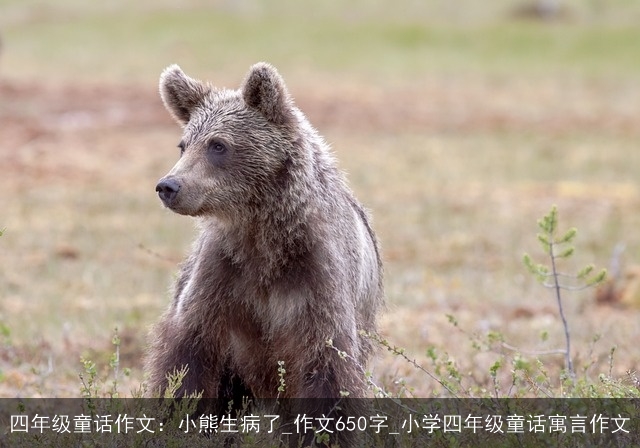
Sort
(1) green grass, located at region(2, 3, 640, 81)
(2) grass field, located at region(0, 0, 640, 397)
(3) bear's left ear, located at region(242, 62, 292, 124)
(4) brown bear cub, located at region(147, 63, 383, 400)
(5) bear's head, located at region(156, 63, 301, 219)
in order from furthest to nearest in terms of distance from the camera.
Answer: (1) green grass, located at region(2, 3, 640, 81), (2) grass field, located at region(0, 0, 640, 397), (3) bear's left ear, located at region(242, 62, 292, 124), (5) bear's head, located at region(156, 63, 301, 219), (4) brown bear cub, located at region(147, 63, 383, 400)

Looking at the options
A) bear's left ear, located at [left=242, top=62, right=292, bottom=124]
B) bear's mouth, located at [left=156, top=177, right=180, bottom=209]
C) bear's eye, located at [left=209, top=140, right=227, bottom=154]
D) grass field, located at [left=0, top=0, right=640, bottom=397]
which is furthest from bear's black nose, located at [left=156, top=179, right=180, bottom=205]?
grass field, located at [left=0, top=0, right=640, bottom=397]

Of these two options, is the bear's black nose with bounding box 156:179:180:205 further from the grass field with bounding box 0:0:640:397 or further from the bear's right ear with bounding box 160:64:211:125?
the grass field with bounding box 0:0:640:397

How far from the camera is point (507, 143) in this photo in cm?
2508

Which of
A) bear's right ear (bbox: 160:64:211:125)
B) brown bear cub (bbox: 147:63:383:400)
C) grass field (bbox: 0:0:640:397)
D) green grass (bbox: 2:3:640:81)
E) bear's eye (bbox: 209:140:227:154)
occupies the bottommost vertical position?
brown bear cub (bbox: 147:63:383:400)

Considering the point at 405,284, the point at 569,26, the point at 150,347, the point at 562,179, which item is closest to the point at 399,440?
the point at 150,347

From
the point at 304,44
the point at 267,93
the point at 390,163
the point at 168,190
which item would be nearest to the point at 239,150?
the point at 267,93

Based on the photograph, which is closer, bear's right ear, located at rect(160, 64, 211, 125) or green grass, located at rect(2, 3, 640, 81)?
bear's right ear, located at rect(160, 64, 211, 125)

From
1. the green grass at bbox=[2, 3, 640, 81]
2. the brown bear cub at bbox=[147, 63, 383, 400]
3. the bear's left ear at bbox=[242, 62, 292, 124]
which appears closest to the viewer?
the brown bear cub at bbox=[147, 63, 383, 400]

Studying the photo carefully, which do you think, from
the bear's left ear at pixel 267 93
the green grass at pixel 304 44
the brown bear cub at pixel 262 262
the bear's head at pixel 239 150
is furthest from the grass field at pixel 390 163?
the bear's left ear at pixel 267 93

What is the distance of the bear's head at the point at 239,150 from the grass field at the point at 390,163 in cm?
132

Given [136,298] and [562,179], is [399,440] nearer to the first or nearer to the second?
[136,298]

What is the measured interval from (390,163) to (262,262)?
1633 centimetres

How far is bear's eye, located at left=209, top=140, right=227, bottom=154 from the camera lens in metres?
6.09

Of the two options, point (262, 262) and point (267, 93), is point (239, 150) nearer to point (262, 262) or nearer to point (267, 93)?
point (267, 93)
